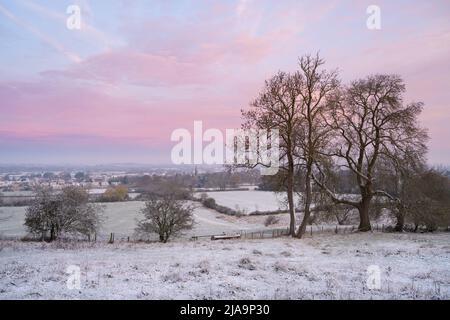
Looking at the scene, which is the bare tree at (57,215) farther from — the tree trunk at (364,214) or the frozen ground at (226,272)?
the tree trunk at (364,214)

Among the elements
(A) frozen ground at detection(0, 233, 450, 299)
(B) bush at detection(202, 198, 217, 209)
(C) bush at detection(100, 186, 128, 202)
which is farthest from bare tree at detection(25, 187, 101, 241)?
(C) bush at detection(100, 186, 128, 202)

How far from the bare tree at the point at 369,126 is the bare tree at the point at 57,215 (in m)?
21.9

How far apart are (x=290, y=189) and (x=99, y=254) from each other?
13930mm

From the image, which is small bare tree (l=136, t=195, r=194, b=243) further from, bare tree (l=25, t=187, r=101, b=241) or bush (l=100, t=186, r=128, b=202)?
bush (l=100, t=186, r=128, b=202)

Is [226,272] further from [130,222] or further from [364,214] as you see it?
[130,222]

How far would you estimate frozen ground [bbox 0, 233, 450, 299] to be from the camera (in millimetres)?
10273

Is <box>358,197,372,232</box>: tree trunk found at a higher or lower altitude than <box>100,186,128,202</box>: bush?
higher

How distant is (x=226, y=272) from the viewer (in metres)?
12.9

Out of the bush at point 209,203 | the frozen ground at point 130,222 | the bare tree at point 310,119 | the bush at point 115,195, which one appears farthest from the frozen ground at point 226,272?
the bush at point 115,195

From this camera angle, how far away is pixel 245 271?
43.2 ft

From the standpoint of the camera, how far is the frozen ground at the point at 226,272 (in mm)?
10273

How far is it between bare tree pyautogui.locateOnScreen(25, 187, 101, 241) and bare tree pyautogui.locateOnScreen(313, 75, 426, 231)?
21911 millimetres
